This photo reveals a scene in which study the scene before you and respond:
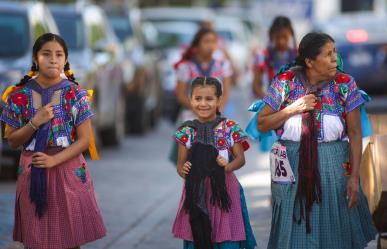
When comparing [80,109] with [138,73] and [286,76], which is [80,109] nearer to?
[286,76]

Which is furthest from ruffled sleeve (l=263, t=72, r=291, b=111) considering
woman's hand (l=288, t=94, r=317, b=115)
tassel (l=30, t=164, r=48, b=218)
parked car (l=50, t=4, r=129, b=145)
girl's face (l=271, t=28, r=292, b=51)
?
parked car (l=50, t=4, r=129, b=145)

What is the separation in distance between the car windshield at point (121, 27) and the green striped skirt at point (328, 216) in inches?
572

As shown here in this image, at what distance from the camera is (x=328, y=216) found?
7555mm

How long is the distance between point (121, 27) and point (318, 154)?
15.3m

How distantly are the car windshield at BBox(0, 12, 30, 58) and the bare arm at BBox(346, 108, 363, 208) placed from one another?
25.7 feet

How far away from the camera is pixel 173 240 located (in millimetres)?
10016

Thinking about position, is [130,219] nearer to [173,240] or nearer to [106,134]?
[173,240]

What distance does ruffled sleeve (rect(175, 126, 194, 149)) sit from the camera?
7.81 meters

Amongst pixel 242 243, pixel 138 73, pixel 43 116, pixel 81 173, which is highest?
pixel 43 116

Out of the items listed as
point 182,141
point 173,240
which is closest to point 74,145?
point 182,141

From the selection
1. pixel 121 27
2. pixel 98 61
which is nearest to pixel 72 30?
pixel 98 61

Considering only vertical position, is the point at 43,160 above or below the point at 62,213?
above

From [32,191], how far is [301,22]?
65.9 feet

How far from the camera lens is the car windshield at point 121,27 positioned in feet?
72.9
